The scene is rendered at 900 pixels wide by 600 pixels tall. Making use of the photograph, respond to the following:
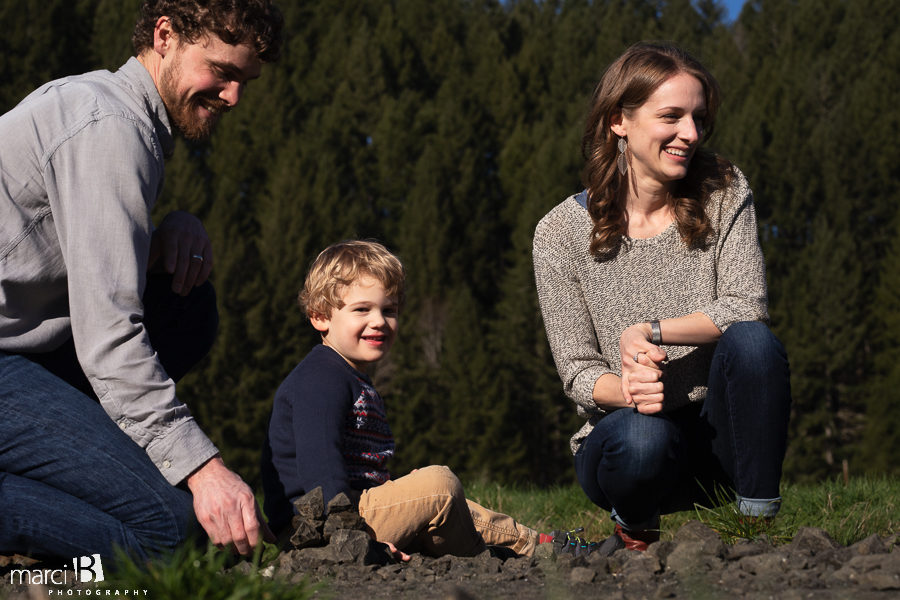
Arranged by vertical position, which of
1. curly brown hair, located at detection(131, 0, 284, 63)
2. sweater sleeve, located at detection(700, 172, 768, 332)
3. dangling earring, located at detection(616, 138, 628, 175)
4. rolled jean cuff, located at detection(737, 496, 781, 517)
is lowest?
rolled jean cuff, located at detection(737, 496, 781, 517)

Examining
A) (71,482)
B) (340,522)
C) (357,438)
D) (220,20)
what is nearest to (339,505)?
(340,522)

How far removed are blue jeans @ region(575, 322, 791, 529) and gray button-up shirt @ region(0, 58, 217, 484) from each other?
1344 mm

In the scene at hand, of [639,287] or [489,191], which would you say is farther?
[489,191]

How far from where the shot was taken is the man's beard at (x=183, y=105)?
2861 mm

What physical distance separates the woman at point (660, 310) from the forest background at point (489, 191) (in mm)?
24406

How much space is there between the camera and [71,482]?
260 cm

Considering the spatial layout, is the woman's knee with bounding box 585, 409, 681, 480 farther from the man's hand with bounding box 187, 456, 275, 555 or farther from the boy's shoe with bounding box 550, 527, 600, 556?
the man's hand with bounding box 187, 456, 275, 555

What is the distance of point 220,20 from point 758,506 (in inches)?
82.4

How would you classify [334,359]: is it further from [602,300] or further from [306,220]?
[306,220]

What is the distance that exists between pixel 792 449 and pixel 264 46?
1176 inches

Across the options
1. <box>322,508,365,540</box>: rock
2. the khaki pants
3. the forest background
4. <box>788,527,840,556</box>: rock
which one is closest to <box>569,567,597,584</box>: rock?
<box>788,527,840,556</box>: rock

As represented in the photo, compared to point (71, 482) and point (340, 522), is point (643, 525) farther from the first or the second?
point (71, 482)

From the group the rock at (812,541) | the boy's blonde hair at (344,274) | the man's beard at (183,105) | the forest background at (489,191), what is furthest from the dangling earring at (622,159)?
the forest background at (489,191)

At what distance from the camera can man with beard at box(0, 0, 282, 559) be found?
2.39 m
